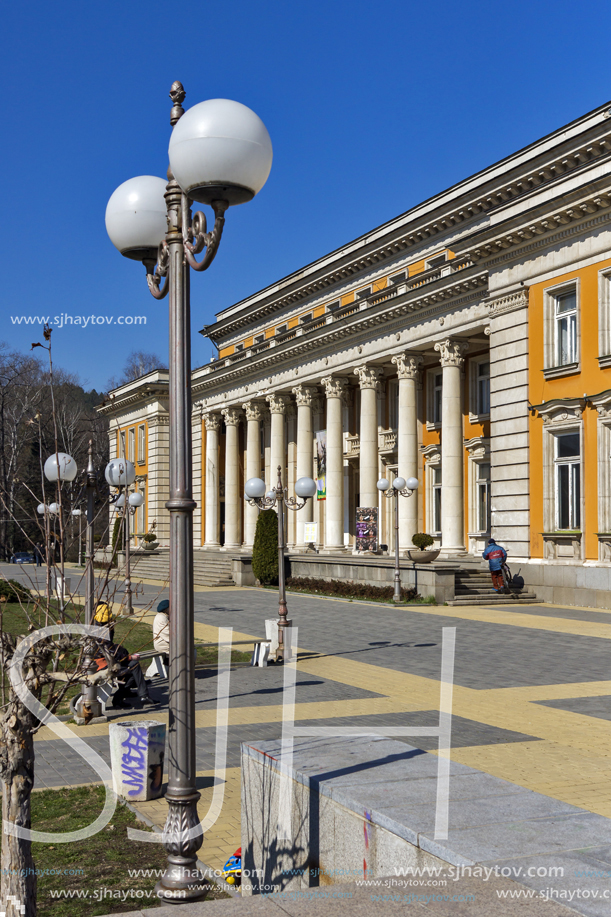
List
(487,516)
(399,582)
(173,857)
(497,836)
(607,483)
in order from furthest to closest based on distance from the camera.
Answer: (487,516), (399,582), (607,483), (173,857), (497,836)

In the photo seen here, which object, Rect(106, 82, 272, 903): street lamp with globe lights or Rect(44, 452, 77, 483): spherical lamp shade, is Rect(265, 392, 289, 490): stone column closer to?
Rect(44, 452, 77, 483): spherical lamp shade

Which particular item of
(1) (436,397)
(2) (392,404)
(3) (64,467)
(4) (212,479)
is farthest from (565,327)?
(4) (212,479)

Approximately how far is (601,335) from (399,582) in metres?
9.94

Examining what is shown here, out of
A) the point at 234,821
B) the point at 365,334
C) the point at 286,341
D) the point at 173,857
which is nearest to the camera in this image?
the point at 173,857

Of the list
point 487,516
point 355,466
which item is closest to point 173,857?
point 487,516

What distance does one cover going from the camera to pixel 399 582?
93.2ft

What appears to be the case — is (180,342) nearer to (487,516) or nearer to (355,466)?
(487,516)

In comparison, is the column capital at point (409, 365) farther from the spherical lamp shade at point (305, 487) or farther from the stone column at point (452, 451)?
the spherical lamp shade at point (305, 487)

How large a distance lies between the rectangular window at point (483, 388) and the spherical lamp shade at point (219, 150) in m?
31.2

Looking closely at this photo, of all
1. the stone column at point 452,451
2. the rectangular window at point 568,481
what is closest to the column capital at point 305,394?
the stone column at point 452,451

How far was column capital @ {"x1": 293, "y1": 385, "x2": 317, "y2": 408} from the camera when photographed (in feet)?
146

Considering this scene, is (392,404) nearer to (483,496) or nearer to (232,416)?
(483,496)

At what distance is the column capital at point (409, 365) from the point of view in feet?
118

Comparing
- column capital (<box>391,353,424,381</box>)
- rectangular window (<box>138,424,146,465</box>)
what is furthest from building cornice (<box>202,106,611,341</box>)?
rectangular window (<box>138,424,146,465</box>)
